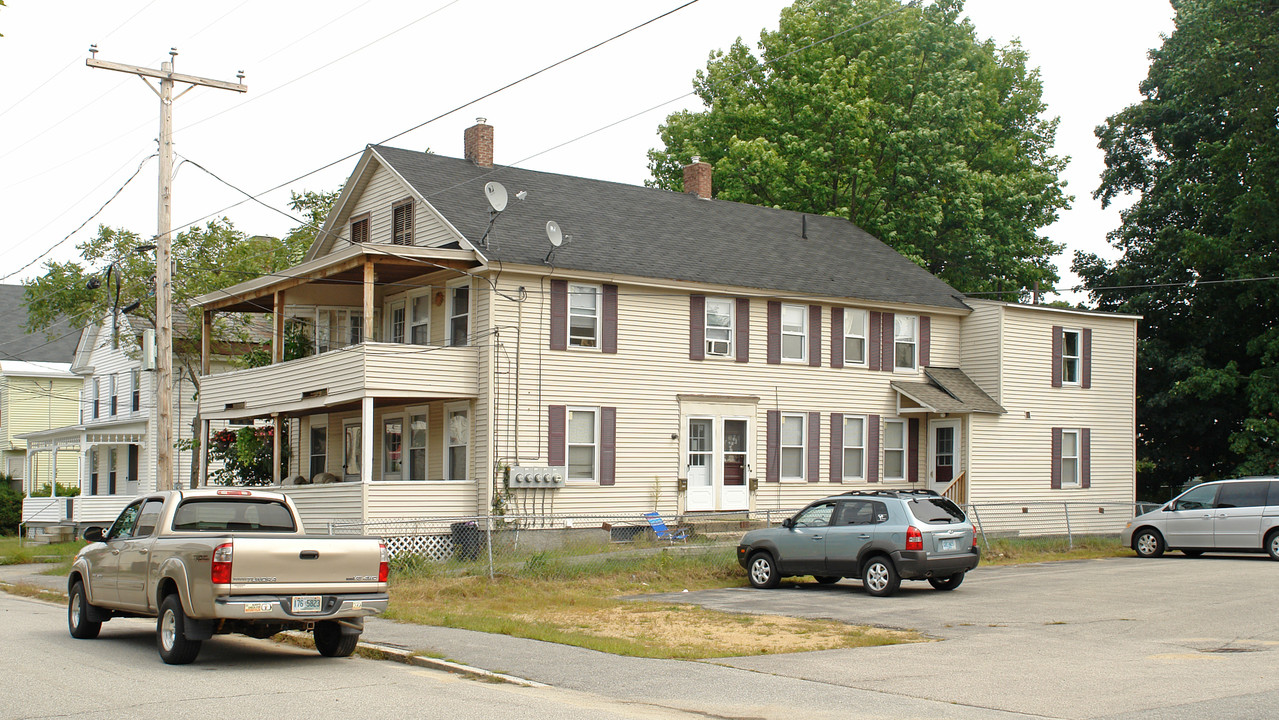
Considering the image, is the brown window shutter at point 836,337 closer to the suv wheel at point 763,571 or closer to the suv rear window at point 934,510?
the suv wheel at point 763,571

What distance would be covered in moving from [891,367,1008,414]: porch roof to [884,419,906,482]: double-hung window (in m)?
0.91


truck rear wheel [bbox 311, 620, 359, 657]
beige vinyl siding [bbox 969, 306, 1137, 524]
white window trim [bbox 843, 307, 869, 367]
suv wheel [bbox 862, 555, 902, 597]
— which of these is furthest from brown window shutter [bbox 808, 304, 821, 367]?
truck rear wheel [bbox 311, 620, 359, 657]

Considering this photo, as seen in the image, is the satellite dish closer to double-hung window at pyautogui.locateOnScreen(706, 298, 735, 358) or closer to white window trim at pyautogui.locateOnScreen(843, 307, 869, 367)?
double-hung window at pyautogui.locateOnScreen(706, 298, 735, 358)

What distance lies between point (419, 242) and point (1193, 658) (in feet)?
64.1

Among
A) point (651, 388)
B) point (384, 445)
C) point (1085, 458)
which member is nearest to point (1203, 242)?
point (1085, 458)

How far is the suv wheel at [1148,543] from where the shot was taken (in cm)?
2556

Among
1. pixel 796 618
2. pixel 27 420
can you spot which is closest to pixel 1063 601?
pixel 796 618

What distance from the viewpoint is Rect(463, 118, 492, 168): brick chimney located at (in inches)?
1200

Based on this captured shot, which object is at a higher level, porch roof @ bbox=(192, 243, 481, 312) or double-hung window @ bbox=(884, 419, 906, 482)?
porch roof @ bbox=(192, 243, 481, 312)

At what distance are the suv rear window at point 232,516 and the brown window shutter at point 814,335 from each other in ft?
59.7

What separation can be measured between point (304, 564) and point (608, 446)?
49.2 ft

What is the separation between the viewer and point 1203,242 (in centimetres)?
3516

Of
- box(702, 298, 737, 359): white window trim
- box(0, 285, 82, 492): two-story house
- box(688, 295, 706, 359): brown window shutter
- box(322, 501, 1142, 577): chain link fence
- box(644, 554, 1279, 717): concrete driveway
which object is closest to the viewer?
box(644, 554, 1279, 717): concrete driveway

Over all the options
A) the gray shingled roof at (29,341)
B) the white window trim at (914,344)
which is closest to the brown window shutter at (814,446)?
the white window trim at (914,344)
